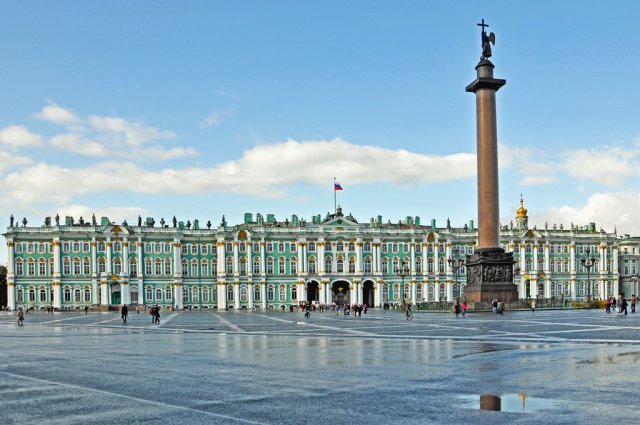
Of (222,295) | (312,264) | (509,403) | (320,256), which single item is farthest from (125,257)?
(509,403)

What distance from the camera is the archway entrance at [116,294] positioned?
4638 inches

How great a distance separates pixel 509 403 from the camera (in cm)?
1400

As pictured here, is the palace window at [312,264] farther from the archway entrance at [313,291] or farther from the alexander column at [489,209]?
the alexander column at [489,209]

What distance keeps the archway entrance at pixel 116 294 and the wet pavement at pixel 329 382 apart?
298 feet

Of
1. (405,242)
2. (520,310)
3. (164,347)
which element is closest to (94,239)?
(405,242)

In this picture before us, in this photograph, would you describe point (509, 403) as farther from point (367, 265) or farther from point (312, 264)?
point (367, 265)

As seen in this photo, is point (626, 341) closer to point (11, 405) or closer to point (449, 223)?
point (11, 405)

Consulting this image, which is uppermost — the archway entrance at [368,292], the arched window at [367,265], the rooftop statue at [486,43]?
the rooftop statue at [486,43]

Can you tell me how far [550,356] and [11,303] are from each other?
10667cm

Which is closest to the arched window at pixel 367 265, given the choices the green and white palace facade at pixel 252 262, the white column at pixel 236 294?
the green and white palace facade at pixel 252 262

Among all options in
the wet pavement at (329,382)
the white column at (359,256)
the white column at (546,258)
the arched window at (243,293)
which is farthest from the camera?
the white column at (546,258)

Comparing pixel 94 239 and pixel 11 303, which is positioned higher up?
pixel 94 239

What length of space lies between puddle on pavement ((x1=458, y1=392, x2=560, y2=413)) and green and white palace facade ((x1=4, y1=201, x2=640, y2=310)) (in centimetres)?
→ 10594

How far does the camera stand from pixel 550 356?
22.2 m
